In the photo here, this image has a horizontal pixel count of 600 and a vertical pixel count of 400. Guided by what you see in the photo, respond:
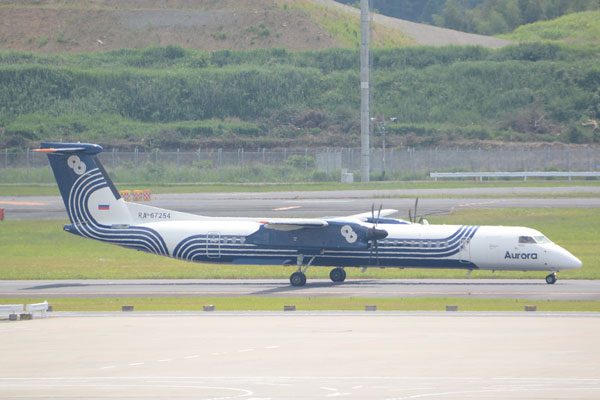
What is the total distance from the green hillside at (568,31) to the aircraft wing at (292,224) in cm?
8310

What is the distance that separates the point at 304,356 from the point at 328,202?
41.2 metres

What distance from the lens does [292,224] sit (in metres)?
37.9

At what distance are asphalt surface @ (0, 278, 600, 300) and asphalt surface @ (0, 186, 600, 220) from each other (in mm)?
16958

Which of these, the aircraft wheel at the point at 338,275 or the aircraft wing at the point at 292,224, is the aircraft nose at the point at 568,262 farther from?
the aircraft wing at the point at 292,224

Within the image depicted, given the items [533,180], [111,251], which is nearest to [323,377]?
[111,251]

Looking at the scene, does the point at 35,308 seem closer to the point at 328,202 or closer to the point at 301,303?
the point at 301,303

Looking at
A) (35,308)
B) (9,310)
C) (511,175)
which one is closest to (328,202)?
(511,175)

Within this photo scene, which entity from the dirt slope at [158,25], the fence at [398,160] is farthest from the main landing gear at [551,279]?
the dirt slope at [158,25]

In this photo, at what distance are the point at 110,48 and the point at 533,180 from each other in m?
48.9

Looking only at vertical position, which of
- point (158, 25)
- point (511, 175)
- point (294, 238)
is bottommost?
point (294, 238)

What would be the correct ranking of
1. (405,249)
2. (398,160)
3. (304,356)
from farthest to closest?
1. (398,160)
2. (405,249)
3. (304,356)

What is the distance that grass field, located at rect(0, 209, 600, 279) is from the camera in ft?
136

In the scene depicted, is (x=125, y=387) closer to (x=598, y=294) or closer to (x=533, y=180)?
(x=598, y=294)

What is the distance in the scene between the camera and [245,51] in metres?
109
